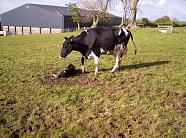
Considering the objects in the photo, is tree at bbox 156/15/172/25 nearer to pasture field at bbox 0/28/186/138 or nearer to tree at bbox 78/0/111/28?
tree at bbox 78/0/111/28

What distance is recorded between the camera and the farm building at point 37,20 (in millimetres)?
57531

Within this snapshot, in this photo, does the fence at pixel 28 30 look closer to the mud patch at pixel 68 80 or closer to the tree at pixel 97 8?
the tree at pixel 97 8

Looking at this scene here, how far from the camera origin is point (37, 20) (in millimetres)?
60625

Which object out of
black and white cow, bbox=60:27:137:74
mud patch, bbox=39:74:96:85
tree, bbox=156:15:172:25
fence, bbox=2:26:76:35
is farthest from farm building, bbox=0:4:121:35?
mud patch, bbox=39:74:96:85

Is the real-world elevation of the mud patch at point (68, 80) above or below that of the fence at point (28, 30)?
below

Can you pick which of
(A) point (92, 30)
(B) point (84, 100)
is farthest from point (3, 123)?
(A) point (92, 30)

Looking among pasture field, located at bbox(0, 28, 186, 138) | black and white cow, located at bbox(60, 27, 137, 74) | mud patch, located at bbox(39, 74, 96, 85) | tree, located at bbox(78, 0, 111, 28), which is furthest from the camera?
tree, located at bbox(78, 0, 111, 28)

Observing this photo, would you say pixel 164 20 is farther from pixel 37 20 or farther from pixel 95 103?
pixel 95 103

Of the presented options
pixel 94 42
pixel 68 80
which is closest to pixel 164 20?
pixel 94 42

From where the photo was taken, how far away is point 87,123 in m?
6.00

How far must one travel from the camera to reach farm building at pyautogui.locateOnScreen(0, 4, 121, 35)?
189 feet

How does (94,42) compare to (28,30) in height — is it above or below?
below

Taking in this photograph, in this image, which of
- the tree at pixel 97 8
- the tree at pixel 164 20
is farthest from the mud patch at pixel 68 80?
the tree at pixel 164 20

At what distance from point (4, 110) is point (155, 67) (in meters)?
6.72
